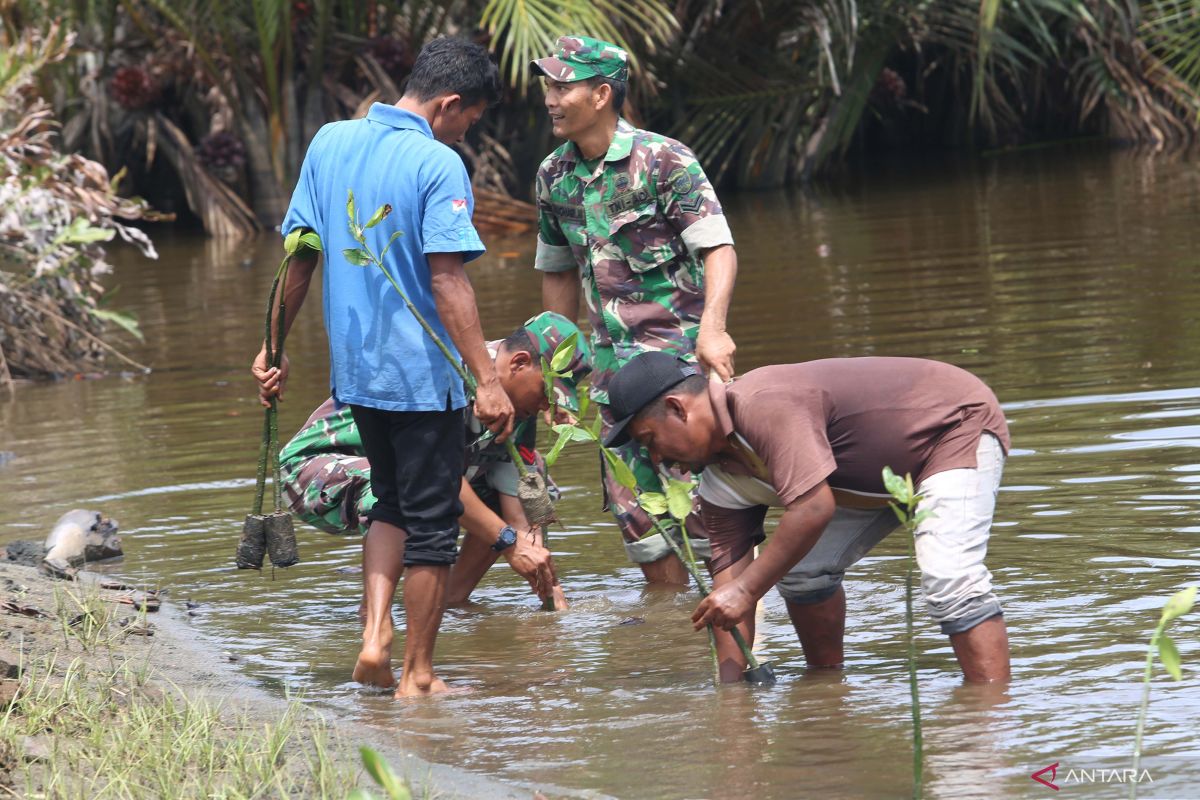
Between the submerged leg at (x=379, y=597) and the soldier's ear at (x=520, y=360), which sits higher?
the soldier's ear at (x=520, y=360)

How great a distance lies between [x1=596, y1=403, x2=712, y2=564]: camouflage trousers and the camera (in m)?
5.12

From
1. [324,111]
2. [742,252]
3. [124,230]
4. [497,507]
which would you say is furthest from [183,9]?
[497,507]

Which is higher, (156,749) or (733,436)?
(733,436)

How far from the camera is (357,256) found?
4262mm

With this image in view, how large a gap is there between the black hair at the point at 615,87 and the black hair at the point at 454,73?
453 millimetres

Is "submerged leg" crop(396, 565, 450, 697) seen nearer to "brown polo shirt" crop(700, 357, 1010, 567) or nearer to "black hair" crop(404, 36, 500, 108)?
"brown polo shirt" crop(700, 357, 1010, 567)

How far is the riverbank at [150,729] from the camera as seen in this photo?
3385 millimetres

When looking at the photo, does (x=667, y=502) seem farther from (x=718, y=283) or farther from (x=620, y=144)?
(x=620, y=144)

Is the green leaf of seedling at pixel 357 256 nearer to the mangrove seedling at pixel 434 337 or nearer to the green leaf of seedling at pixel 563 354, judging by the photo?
the mangrove seedling at pixel 434 337

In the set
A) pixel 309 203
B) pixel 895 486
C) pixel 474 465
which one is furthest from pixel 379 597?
pixel 895 486

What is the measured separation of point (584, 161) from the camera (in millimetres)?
5117

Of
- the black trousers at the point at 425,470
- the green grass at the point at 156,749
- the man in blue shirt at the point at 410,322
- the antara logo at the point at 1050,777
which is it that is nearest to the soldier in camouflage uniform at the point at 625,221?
the man in blue shirt at the point at 410,322

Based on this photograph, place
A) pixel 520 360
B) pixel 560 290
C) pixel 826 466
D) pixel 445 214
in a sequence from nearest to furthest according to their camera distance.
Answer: pixel 826 466 < pixel 445 214 < pixel 520 360 < pixel 560 290

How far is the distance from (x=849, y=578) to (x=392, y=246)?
6.32 ft
